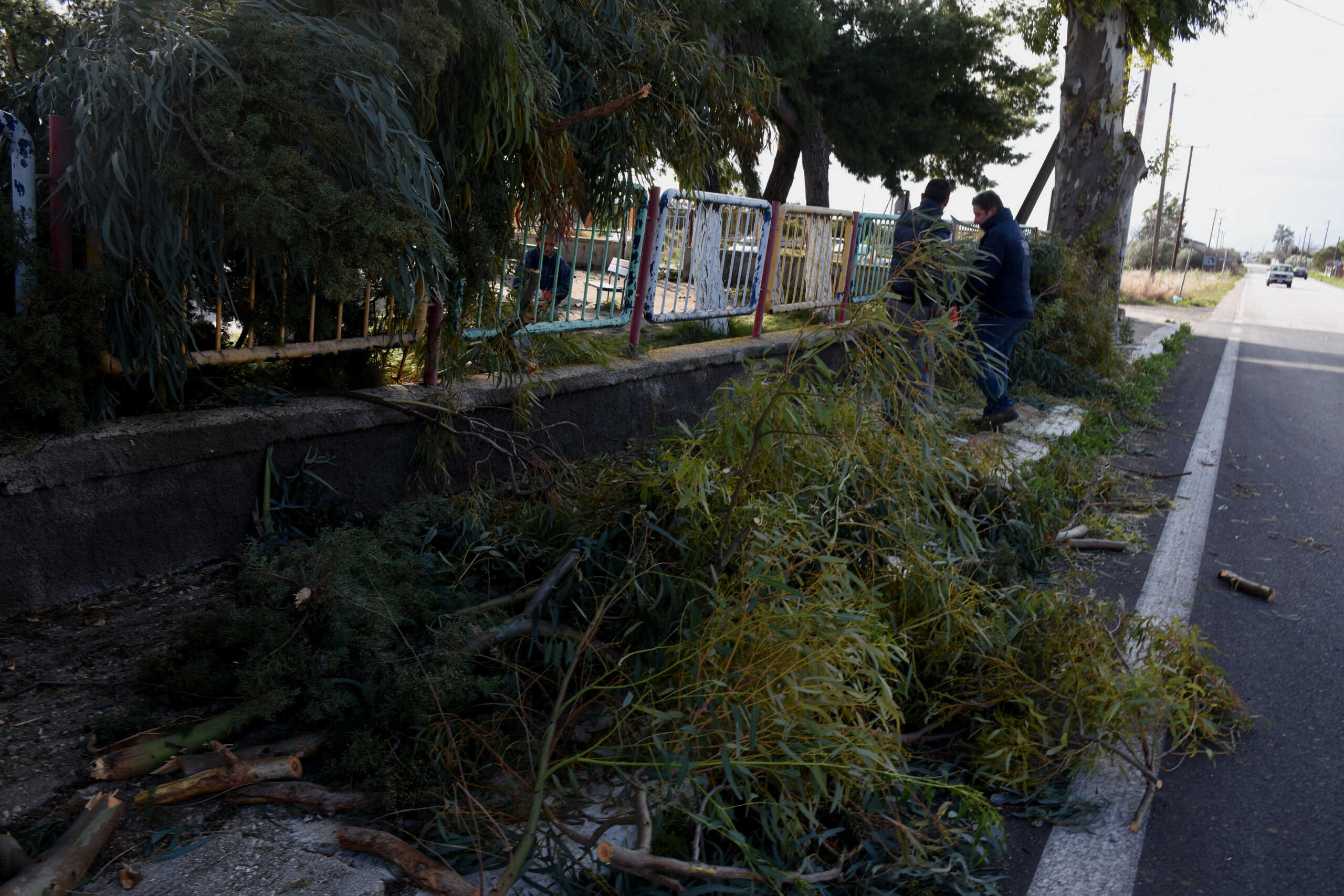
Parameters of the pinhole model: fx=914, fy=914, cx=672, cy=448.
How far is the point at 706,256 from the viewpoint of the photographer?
22.3ft

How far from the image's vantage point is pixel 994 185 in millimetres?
22078

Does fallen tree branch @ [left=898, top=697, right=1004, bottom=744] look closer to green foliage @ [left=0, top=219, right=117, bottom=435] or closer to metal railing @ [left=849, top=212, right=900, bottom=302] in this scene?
green foliage @ [left=0, top=219, right=117, bottom=435]

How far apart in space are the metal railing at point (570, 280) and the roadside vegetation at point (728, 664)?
1269 millimetres

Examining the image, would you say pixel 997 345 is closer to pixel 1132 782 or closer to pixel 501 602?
pixel 1132 782

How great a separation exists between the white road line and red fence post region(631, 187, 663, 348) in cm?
337

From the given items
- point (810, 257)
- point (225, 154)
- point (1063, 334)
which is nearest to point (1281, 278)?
point (1063, 334)

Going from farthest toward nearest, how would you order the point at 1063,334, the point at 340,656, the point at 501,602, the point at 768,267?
the point at 1063,334, the point at 768,267, the point at 501,602, the point at 340,656

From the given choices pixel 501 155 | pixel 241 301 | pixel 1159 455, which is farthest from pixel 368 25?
pixel 1159 455

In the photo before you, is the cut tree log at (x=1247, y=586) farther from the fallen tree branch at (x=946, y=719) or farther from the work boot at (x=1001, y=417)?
the work boot at (x=1001, y=417)

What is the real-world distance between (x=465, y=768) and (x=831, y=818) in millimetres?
1026

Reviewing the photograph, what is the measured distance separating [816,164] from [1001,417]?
13.2 meters

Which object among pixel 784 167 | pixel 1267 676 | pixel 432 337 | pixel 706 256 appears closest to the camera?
pixel 1267 676

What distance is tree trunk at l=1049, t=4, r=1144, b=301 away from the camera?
12141mm

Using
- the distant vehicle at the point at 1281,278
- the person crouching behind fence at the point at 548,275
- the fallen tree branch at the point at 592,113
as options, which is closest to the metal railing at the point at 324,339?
the person crouching behind fence at the point at 548,275
